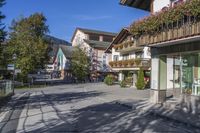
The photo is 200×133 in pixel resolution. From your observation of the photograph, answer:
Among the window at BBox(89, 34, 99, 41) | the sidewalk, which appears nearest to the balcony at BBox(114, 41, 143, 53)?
the window at BBox(89, 34, 99, 41)

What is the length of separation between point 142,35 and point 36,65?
37813mm

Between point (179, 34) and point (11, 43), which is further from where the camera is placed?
point (11, 43)

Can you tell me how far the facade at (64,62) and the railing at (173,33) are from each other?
183 feet

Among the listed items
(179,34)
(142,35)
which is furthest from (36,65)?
(179,34)

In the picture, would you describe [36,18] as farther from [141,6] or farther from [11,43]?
[141,6]

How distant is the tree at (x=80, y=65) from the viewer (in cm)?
6688

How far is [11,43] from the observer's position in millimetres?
54094

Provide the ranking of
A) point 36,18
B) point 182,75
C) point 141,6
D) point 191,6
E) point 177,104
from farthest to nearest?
point 36,18, point 141,6, point 182,75, point 177,104, point 191,6

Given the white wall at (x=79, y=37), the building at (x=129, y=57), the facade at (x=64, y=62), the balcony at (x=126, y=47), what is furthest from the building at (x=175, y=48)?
the white wall at (x=79, y=37)

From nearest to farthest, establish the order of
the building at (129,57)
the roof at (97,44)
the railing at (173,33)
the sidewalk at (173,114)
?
the sidewalk at (173,114) < the railing at (173,33) < the building at (129,57) < the roof at (97,44)

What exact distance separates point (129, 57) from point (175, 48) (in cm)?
Result: 3188

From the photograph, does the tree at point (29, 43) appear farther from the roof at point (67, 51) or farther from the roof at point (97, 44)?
the roof at point (67, 51)

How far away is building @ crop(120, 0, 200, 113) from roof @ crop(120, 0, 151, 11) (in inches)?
13.0

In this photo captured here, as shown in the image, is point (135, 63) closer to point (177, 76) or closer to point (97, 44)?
point (177, 76)
